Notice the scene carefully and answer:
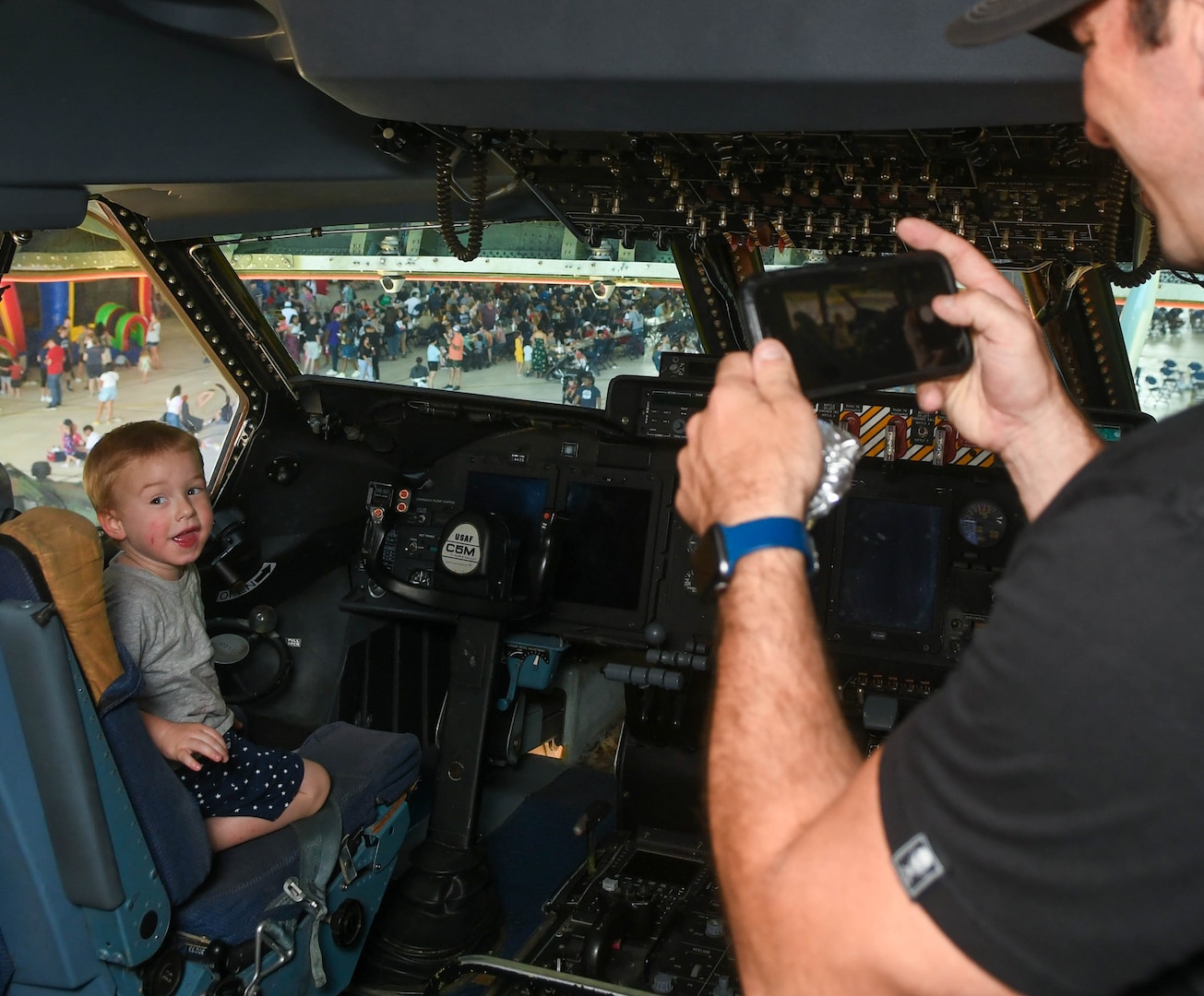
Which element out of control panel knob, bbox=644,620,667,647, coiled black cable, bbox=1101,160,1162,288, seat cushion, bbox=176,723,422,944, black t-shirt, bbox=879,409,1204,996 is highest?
coiled black cable, bbox=1101,160,1162,288

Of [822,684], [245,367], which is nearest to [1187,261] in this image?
[822,684]

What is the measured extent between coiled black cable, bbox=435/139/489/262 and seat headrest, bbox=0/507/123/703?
103cm

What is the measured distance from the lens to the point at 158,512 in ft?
8.39

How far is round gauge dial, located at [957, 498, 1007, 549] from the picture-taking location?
10.6 ft

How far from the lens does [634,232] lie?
3.02 metres

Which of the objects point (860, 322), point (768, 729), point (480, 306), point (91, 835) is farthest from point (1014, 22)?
point (480, 306)

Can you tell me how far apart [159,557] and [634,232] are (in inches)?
55.6

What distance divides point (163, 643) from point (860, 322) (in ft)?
6.30

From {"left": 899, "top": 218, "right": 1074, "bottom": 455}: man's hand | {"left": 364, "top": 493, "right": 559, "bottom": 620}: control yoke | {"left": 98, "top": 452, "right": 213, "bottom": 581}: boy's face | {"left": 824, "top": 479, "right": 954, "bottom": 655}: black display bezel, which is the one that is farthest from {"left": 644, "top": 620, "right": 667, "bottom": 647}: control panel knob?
{"left": 899, "top": 218, "right": 1074, "bottom": 455}: man's hand

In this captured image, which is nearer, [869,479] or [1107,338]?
[1107,338]

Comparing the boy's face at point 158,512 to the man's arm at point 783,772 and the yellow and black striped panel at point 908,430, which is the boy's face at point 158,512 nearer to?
the yellow and black striped panel at point 908,430

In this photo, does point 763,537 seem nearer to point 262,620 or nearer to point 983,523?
point 983,523

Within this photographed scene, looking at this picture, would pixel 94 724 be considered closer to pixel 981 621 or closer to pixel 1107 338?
pixel 981 621

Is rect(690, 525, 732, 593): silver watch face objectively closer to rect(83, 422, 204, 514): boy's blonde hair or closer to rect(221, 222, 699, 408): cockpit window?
rect(83, 422, 204, 514): boy's blonde hair
